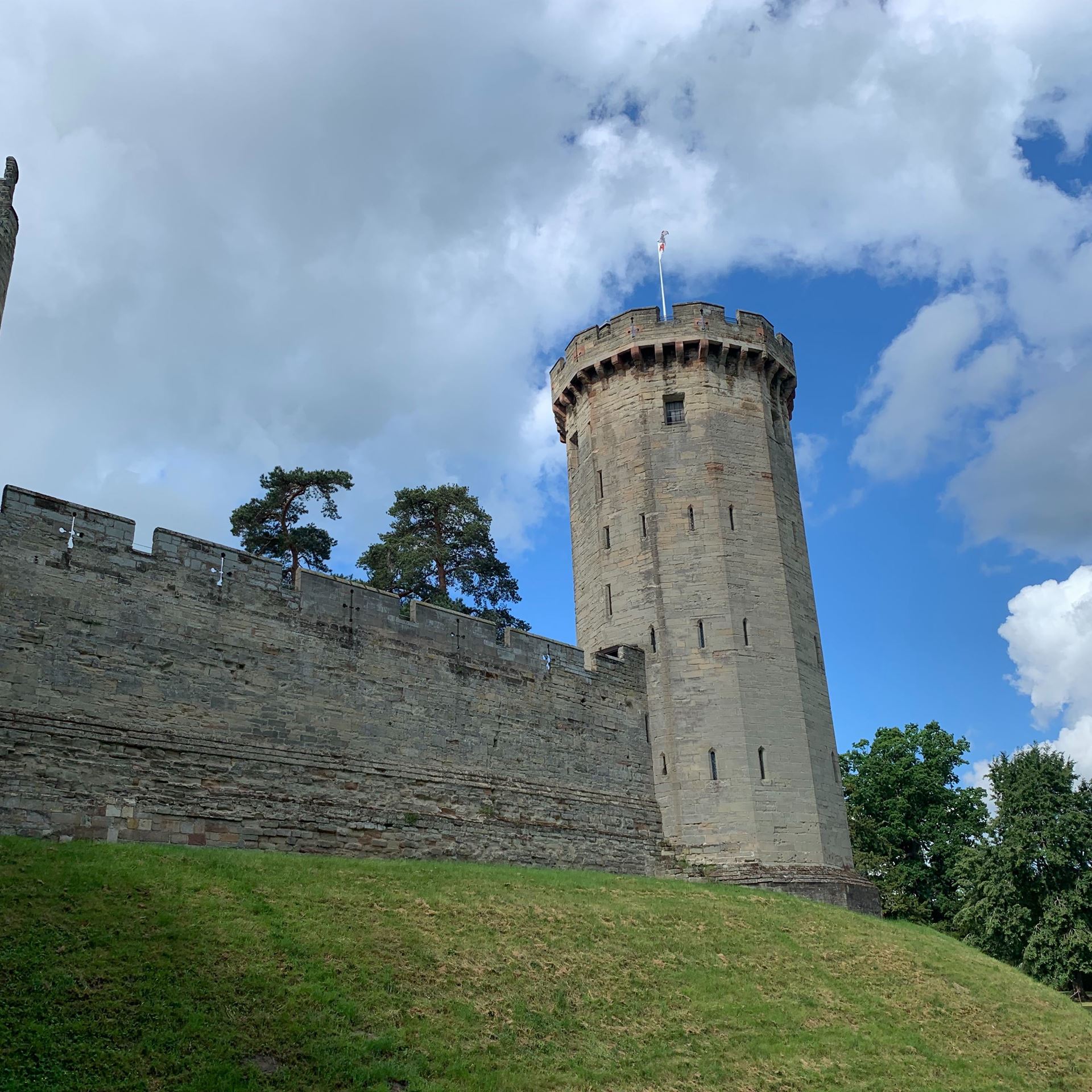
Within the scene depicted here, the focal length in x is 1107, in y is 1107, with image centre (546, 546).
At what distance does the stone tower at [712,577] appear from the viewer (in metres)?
25.2

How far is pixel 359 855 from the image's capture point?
19250 mm

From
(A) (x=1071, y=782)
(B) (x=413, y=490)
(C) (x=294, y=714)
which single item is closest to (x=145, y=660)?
(C) (x=294, y=714)

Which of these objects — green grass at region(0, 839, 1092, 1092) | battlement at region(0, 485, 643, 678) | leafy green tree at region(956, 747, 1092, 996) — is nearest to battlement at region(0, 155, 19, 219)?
battlement at region(0, 485, 643, 678)

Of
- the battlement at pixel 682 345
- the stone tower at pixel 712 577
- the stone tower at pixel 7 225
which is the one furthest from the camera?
the battlement at pixel 682 345

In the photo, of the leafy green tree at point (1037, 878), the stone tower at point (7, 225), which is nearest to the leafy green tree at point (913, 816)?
the leafy green tree at point (1037, 878)

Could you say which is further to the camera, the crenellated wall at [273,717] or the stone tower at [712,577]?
the stone tower at [712,577]

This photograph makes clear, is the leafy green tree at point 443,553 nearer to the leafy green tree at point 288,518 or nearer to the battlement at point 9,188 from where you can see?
the leafy green tree at point 288,518

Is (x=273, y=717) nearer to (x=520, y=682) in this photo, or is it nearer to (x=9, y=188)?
(x=520, y=682)

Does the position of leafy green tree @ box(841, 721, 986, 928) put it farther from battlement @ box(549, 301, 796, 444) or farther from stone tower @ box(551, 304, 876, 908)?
battlement @ box(549, 301, 796, 444)

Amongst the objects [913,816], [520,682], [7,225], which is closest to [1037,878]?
[913,816]

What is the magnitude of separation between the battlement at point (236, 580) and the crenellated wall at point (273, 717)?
0.12 ft

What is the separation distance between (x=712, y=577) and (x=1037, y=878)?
10.7 meters

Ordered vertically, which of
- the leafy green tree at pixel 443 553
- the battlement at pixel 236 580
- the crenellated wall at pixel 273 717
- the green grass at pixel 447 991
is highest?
the leafy green tree at pixel 443 553

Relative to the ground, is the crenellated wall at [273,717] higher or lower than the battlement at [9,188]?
lower
